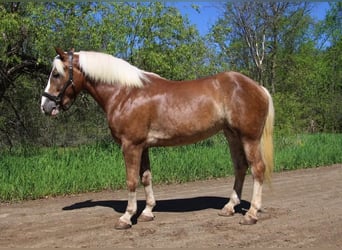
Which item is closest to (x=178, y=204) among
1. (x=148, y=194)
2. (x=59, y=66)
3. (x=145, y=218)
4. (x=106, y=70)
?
(x=148, y=194)

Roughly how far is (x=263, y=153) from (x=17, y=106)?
32.8 ft

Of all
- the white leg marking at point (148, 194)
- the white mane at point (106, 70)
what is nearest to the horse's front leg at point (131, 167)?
the white leg marking at point (148, 194)

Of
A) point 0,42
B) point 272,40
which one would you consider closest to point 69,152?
point 0,42

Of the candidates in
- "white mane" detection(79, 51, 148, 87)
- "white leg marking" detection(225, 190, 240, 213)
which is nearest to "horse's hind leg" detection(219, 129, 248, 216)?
"white leg marking" detection(225, 190, 240, 213)

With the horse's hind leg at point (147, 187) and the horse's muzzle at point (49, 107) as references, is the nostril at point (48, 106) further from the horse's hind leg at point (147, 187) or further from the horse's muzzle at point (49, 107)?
the horse's hind leg at point (147, 187)

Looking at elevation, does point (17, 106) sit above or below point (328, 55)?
below

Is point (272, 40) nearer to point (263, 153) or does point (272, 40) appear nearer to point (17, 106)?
point (17, 106)

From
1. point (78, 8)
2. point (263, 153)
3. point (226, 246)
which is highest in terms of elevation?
point (78, 8)

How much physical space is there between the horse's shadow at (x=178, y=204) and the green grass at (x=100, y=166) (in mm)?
Answer: 1133

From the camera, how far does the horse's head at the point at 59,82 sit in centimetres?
517

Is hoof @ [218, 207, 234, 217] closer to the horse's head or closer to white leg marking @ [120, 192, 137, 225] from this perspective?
white leg marking @ [120, 192, 137, 225]

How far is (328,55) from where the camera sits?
3509 cm

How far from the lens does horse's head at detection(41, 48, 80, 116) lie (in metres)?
5.17

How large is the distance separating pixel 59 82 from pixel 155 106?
1257 mm
